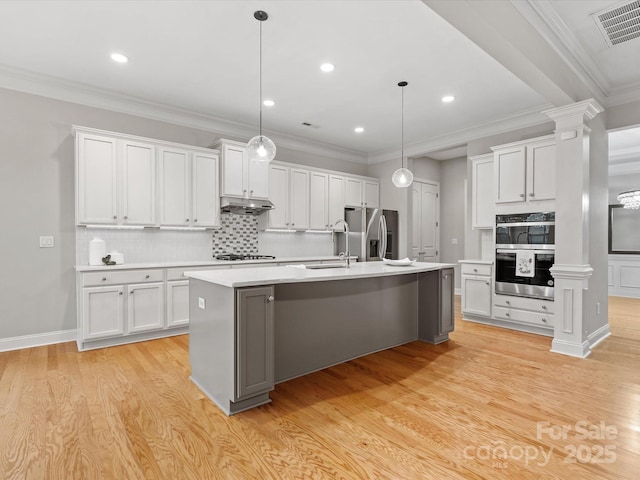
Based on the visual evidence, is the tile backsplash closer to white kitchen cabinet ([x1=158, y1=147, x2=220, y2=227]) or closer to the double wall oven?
white kitchen cabinet ([x1=158, y1=147, x2=220, y2=227])

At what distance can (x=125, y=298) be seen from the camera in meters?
3.84

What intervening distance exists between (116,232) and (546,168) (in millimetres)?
5472

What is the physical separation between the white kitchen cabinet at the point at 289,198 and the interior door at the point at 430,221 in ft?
9.10

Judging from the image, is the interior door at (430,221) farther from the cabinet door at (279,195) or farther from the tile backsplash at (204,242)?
the cabinet door at (279,195)

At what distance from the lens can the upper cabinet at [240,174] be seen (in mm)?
4852

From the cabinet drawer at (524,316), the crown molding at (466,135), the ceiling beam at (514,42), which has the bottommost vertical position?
the cabinet drawer at (524,316)

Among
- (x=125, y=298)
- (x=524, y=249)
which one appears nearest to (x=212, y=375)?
(x=125, y=298)

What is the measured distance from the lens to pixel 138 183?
13.8ft

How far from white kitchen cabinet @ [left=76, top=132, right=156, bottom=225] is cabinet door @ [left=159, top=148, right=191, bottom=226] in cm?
12

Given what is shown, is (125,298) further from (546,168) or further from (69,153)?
(546,168)

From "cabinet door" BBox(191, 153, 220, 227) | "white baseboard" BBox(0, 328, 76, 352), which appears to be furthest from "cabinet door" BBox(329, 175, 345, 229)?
"white baseboard" BBox(0, 328, 76, 352)

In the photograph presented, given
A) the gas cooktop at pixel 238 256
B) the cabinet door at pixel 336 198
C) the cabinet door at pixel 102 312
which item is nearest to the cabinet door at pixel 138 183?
the cabinet door at pixel 102 312

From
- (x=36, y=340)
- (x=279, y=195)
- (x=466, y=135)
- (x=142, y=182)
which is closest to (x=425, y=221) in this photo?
(x=466, y=135)

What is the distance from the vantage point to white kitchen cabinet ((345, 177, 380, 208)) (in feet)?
21.4
